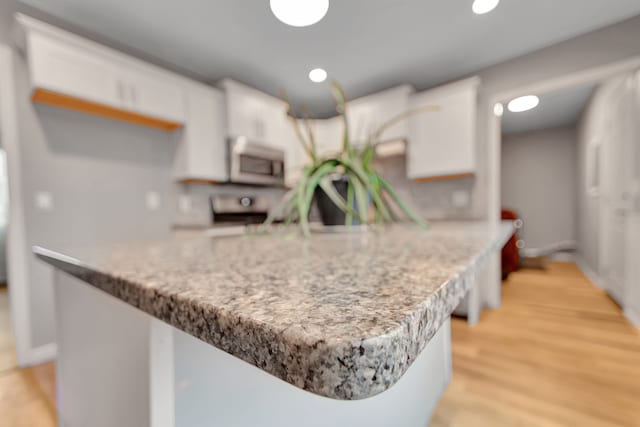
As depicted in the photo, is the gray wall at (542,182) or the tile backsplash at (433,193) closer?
the tile backsplash at (433,193)

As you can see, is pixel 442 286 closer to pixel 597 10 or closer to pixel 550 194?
pixel 597 10

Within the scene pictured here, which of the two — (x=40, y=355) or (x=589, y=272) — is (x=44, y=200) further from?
(x=589, y=272)

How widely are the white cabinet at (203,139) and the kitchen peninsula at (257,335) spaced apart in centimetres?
186

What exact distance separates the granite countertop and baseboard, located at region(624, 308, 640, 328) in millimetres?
2292

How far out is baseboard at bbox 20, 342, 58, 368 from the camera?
1.60 m

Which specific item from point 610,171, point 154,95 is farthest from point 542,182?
point 154,95

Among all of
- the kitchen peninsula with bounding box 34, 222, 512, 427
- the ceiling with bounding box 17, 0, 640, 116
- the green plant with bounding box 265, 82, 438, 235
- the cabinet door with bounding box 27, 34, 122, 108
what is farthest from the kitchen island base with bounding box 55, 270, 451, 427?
the cabinet door with bounding box 27, 34, 122, 108

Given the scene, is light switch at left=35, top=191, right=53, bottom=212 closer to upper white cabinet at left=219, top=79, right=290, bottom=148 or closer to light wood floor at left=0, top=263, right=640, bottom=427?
light wood floor at left=0, top=263, right=640, bottom=427

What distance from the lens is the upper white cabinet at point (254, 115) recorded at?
2.35m

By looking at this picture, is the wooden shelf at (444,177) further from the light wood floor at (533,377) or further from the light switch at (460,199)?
the light wood floor at (533,377)

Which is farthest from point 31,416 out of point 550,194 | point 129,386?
point 550,194

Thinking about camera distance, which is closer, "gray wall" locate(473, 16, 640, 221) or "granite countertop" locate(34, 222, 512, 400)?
"granite countertop" locate(34, 222, 512, 400)

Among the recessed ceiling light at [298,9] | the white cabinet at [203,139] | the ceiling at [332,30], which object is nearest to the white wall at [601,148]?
the ceiling at [332,30]

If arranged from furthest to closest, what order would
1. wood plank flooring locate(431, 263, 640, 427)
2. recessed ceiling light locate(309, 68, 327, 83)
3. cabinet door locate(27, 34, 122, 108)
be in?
cabinet door locate(27, 34, 122, 108) < wood plank flooring locate(431, 263, 640, 427) < recessed ceiling light locate(309, 68, 327, 83)
